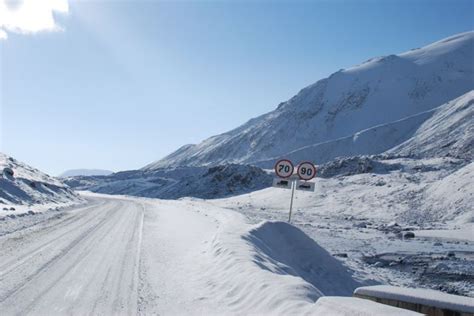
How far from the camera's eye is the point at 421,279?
14258mm

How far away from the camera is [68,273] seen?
9.95 metres

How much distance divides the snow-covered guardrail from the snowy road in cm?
404

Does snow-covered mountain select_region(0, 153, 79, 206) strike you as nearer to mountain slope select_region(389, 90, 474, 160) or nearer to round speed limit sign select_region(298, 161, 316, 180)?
round speed limit sign select_region(298, 161, 316, 180)

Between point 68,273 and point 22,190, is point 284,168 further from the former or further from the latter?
point 22,190

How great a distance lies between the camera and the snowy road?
24.5 ft

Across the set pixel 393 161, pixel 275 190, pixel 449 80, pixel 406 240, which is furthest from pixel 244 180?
pixel 449 80

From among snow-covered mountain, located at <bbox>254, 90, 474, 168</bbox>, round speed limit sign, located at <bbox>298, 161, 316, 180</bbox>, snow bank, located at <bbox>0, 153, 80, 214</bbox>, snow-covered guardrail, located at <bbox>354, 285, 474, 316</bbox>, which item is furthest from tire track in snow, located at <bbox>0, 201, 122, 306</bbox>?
snow-covered mountain, located at <bbox>254, 90, 474, 168</bbox>

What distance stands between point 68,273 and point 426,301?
766 cm

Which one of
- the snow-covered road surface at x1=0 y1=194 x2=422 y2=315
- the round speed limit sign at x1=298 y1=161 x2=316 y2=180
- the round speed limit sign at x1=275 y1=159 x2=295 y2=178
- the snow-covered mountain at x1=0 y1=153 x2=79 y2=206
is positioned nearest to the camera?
the snow-covered road surface at x1=0 y1=194 x2=422 y2=315

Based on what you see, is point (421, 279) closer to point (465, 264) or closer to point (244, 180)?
point (465, 264)

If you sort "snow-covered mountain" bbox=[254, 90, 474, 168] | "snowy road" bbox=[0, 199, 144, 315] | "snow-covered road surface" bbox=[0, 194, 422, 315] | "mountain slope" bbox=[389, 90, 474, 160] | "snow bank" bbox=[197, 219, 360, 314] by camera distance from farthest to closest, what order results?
"snow-covered mountain" bbox=[254, 90, 474, 168]
"mountain slope" bbox=[389, 90, 474, 160]
"snowy road" bbox=[0, 199, 144, 315]
"snow-covered road surface" bbox=[0, 194, 422, 315]
"snow bank" bbox=[197, 219, 360, 314]

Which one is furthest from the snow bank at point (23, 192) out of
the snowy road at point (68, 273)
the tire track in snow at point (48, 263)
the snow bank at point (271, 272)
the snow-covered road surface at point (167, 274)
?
the snow bank at point (271, 272)

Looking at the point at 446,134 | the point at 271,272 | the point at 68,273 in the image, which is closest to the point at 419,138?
the point at 446,134

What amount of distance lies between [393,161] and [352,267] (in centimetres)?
5766
